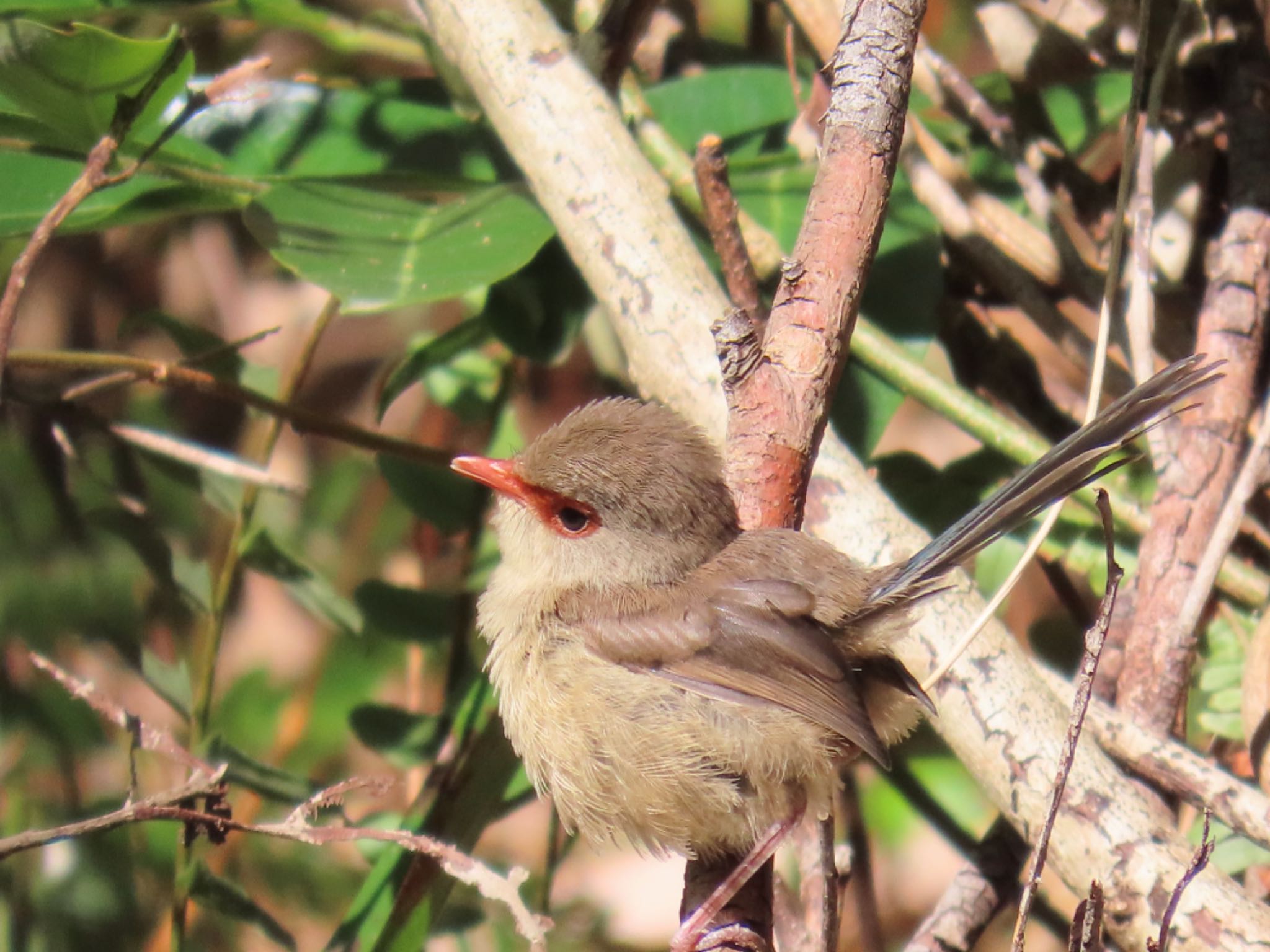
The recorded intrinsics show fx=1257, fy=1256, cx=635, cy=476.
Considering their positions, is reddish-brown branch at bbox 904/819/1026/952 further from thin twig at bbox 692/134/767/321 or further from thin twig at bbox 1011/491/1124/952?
thin twig at bbox 692/134/767/321

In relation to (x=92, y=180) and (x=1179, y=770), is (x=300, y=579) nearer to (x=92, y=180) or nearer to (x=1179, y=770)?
(x=92, y=180)

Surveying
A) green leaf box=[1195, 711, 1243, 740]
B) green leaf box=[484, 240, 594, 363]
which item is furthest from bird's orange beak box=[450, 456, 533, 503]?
green leaf box=[1195, 711, 1243, 740]

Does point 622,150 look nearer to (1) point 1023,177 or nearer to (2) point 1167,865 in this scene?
(1) point 1023,177

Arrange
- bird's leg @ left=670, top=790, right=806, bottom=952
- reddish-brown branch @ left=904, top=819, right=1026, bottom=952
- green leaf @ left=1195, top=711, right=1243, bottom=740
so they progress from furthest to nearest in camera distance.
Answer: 1. green leaf @ left=1195, top=711, right=1243, bottom=740
2. reddish-brown branch @ left=904, top=819, right=1026, bottom=952
3. bird's leg @ left=670, top=790, right=806, bottom=952

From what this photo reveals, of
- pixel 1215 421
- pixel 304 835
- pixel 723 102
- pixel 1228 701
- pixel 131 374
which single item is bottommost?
pixel 304 835

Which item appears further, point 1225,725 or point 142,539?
point 142,539

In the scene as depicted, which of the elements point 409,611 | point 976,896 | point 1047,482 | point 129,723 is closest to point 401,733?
point 409,611

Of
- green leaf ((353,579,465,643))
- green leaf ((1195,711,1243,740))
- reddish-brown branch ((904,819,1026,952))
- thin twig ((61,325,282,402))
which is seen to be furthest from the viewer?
green leaf ((353,579,465,643))

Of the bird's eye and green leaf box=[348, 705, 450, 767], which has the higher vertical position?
the bird's eye
